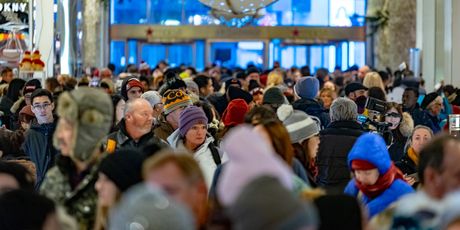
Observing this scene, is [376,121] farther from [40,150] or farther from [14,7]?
[14,7]

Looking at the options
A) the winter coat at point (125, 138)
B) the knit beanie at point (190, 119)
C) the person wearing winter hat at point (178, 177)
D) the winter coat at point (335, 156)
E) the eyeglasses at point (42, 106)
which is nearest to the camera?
the person wearing winter hat at point (178, 177)

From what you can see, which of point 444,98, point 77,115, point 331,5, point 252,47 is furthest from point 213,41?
point 77,115

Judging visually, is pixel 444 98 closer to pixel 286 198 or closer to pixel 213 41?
pixel 286 198

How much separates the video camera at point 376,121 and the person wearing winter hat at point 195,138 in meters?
2.33

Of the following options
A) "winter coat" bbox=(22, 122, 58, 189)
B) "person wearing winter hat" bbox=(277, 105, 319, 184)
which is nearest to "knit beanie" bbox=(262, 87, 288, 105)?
"winter coat" bbox=(22, 122, 58, 189)

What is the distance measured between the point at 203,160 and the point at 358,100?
530 centimetres

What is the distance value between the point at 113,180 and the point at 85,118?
1.67ft

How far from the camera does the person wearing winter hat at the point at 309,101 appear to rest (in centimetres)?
1255

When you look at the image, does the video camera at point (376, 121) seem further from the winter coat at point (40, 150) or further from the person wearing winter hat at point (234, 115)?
the winter coat at point (40, 150)

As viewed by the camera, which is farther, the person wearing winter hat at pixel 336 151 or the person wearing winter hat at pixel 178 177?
the person wearing winter hat at pixel 336 151

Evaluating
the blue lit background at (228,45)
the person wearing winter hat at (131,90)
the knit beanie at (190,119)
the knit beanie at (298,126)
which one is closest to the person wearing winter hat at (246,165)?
the knit beanie at (298,126)

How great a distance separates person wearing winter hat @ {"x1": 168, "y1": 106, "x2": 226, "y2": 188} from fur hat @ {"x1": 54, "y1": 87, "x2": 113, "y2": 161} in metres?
3.02

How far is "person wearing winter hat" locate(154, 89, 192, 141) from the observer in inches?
405

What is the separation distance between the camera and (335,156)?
977 centimetres
